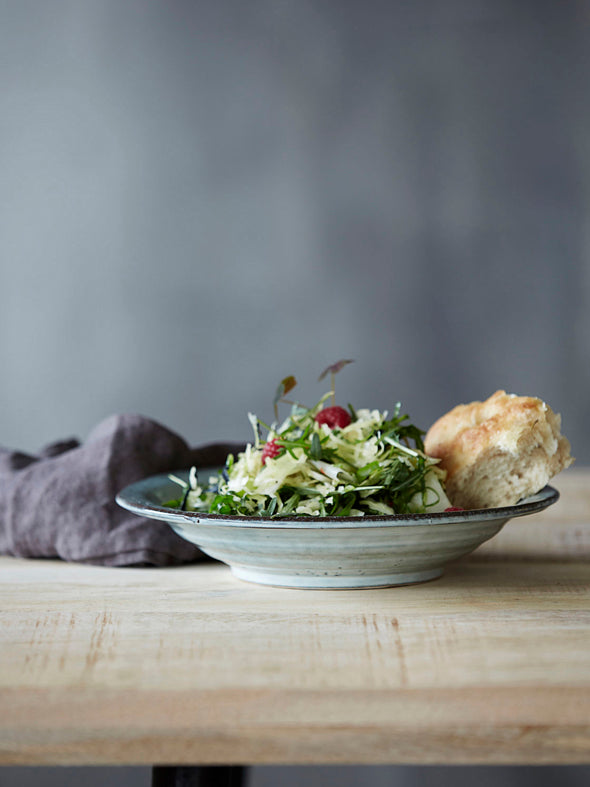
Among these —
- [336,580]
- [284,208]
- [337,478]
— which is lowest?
[336,580]

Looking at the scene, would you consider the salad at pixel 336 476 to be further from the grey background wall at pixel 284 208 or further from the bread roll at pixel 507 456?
the grey background wall at pixel 284 208

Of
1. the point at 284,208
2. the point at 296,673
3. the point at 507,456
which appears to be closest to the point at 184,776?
the point at 296,673

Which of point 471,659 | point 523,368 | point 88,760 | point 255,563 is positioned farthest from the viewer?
point 523,368

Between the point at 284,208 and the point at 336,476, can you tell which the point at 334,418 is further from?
the point at 284,208

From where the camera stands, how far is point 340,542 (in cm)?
89

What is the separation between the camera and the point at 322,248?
3727 millimetres

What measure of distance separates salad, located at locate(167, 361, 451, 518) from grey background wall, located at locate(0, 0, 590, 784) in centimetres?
257

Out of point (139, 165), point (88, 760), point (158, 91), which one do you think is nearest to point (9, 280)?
point (139, 165)

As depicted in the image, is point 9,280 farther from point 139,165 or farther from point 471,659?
point 471,659

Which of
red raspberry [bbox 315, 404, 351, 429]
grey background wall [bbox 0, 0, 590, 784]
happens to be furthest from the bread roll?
grey background wall [bbox 0, 0, 590, 784]

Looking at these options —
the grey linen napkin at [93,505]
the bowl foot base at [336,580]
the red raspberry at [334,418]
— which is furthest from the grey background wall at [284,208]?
the bowl foot base at [336,580]

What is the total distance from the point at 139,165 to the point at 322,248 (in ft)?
2.88

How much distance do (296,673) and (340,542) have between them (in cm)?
19

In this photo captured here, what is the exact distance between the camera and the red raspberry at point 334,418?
1.14m
